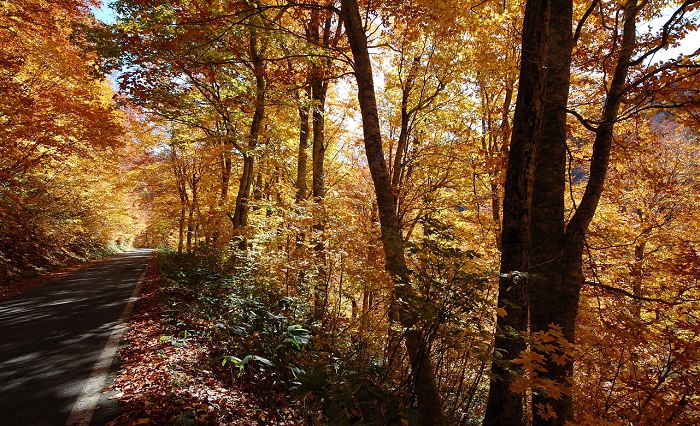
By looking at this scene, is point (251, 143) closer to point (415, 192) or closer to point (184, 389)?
point (415, 192)

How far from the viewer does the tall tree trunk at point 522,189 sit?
3.38 m

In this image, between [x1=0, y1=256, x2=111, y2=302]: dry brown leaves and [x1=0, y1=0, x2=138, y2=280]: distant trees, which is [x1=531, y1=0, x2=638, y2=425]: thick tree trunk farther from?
[x1=0, y1=256, x2=111, y2=302]: dry brown leaves

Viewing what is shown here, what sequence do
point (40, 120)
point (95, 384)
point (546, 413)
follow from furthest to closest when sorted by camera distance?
point (40, 120) → point (95, 384) → point (546, 413)

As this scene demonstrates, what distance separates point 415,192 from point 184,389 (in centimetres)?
983

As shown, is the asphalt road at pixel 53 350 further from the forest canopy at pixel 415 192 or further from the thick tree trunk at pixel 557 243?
the thick tree trunk at pixel 557 243

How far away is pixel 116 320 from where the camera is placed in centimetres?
687

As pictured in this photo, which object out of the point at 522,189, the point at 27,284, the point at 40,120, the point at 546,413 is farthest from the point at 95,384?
the point at 40,120

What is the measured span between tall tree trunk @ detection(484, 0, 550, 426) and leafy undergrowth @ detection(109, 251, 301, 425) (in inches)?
107

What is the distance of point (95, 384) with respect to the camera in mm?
4246

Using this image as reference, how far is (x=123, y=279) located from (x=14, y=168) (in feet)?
18.0

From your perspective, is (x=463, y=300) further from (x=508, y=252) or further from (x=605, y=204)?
(x=605, y=204)

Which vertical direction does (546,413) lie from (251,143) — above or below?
below

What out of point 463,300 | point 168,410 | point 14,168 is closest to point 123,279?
point 14,168

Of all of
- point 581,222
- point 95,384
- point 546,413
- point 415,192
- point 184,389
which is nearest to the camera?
point 546,413
